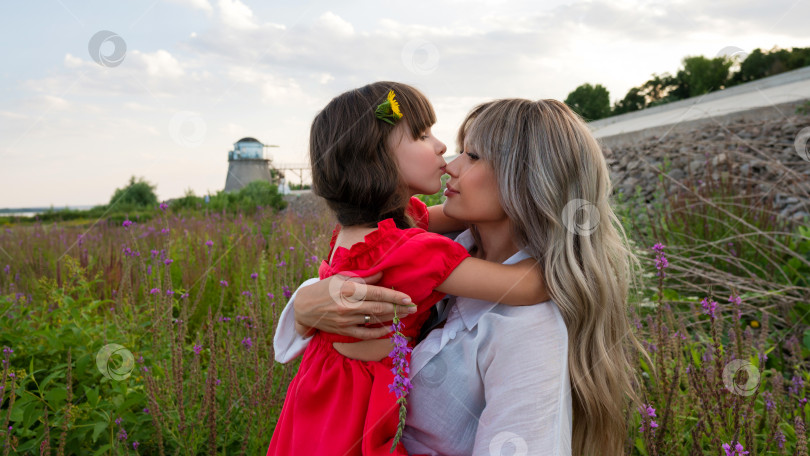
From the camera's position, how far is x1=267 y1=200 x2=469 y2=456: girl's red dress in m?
1.63

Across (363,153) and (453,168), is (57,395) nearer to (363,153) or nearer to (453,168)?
(363,153)

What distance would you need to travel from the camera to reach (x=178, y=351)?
217 centimetres

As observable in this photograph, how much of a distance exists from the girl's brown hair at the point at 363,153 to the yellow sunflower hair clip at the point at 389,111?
0.8 inches

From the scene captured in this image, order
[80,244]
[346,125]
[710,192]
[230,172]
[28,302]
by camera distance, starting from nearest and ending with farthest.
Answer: [346,125] → [28,302] → [710,192] → [80,244] → [230,172]

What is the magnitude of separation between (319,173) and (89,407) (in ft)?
4.67

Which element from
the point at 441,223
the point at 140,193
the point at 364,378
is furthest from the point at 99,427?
the point at 140,193

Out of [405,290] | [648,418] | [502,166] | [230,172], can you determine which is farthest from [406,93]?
[230,172]

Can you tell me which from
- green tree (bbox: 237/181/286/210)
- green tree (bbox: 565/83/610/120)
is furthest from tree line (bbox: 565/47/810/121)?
green tree (bbox: 237/181/286/210)

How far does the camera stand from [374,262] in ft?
5.76

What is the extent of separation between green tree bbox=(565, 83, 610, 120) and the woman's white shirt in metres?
25.2

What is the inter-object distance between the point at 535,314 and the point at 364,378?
0.57 m

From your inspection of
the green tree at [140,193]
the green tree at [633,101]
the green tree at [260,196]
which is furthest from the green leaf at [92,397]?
the green tree at [633,101]

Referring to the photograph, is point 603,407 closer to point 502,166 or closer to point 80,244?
point 502,166

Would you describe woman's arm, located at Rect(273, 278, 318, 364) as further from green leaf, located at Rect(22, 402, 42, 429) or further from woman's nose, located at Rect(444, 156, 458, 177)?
green leaf, located at Rect(22, 402, 42, 429)
